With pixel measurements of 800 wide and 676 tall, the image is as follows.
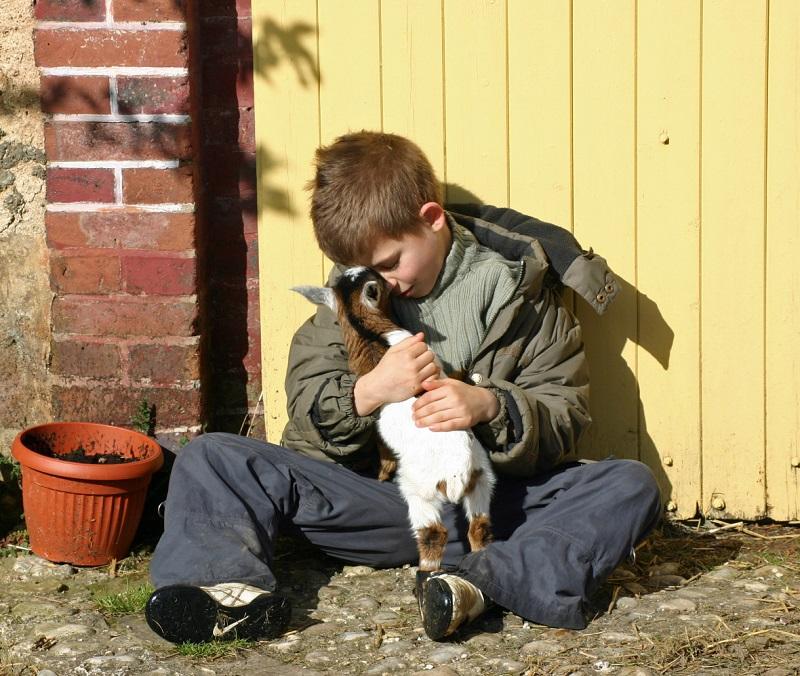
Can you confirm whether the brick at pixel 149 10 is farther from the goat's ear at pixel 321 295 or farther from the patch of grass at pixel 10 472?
the patch of grass at pixel 10 472

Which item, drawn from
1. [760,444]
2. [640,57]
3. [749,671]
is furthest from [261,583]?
[640,57]

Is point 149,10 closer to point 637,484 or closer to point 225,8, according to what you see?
point 225,8

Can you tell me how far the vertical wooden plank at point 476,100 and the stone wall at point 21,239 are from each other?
1.42m

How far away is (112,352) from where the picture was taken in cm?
402

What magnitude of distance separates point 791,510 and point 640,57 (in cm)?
166

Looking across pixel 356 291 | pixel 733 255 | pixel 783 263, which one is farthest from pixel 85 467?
pixel 783 263

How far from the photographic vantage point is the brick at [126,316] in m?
3.99

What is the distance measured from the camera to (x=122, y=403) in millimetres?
4062

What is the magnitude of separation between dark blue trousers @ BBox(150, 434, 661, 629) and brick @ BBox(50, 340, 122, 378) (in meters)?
0.62

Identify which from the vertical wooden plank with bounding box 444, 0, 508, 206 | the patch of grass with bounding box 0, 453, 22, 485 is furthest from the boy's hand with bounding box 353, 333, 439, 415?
the patch of grass with bounding box 0, 453, 22, 485

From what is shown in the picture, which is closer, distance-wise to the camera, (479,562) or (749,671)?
(749,671)

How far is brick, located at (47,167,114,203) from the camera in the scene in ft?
12.9

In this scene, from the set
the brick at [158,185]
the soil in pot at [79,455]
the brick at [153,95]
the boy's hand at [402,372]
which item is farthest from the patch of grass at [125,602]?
the brick at [153,95]

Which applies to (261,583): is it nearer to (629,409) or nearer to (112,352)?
(112,352)
